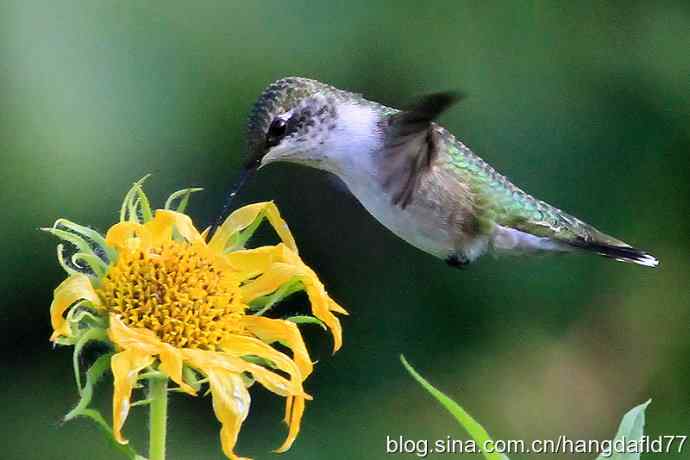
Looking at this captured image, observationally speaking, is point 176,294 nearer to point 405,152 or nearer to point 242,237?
point 242,237

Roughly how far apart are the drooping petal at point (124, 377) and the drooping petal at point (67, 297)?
0.06 metres

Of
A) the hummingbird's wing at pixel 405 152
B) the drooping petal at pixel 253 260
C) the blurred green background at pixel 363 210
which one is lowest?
the blurred green background at pixel 363 210

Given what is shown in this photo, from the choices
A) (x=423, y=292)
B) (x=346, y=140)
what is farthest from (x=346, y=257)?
(x=346, y=140)

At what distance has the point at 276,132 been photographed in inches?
58.4

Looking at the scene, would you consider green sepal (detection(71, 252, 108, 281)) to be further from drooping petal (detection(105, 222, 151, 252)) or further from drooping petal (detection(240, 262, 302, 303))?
drooping petal (detection(240, 262, 302, 303))

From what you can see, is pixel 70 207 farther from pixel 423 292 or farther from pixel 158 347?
pixel 158 347

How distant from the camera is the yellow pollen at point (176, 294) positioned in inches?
52.1

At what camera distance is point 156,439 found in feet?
3.74

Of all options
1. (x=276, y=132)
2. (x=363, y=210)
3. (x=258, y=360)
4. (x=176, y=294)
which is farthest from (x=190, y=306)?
(x=363, y=210)

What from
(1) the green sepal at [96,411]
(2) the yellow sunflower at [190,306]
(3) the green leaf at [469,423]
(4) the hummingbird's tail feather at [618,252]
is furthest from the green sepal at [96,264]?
(4) the hummingbird's tail feather at [618,252]

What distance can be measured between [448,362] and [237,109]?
661mm

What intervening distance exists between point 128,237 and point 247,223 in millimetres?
133

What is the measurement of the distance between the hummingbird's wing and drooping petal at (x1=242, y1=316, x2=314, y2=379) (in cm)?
32

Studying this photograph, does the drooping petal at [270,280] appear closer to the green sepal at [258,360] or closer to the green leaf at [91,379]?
the green sepal at [258,360]
